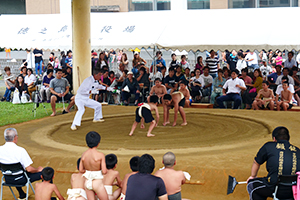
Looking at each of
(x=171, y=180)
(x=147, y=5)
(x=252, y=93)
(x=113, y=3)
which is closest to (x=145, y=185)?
(x=171, y=180)

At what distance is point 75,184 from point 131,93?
284 inches

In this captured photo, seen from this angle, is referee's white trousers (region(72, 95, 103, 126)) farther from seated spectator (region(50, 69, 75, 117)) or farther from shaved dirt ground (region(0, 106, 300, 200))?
seated spectator (region(50, 69, 75, 117))

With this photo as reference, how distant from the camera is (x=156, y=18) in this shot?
10.1 m

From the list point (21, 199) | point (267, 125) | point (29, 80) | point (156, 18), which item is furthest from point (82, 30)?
point (21, 199)

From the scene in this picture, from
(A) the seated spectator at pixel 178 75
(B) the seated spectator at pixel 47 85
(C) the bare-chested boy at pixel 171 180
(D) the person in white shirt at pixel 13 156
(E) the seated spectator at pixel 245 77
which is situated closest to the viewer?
(C) the bare-chested boy at pixel 171 180

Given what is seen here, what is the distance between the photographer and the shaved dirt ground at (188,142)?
4633 millimetres

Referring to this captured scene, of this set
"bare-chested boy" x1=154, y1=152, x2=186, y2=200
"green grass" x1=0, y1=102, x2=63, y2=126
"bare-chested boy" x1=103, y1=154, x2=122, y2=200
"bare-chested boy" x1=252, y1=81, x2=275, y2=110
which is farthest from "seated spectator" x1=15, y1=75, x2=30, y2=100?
"bare-chested boy" x1=154, y1=152, x2=186, y2=200

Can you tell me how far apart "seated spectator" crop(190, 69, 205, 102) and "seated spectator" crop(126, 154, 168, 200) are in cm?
761

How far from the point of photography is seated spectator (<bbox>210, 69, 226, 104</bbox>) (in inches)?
406

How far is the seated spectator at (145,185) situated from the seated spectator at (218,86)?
24.5 ft

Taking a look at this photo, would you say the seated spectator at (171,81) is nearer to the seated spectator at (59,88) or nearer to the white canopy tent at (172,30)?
the white canopy tent at (172,30)

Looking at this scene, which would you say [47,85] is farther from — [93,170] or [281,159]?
[281,159]

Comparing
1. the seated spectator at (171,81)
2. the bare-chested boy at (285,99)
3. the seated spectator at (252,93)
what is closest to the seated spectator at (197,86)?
the seated spectator at (171,81)

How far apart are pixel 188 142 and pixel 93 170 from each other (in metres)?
2.93
